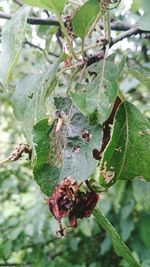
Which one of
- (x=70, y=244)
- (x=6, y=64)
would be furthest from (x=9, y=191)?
(x=6, y=64)

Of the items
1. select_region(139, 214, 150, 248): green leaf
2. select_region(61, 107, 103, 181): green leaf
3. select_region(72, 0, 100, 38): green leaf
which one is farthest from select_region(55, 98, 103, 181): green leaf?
select_region(139, 214, 150, 248): green leaf

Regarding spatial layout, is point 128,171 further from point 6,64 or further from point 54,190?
point 6,64

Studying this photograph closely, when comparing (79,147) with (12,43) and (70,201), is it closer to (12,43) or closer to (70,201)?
(70,201)

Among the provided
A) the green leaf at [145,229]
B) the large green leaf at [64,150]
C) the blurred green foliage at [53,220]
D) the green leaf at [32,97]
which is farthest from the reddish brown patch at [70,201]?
the green leaf at [145,229]

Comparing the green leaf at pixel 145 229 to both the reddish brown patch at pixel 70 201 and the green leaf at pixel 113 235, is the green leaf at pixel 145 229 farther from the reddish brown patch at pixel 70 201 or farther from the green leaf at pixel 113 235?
the reddish brown patch at pixel 70 201

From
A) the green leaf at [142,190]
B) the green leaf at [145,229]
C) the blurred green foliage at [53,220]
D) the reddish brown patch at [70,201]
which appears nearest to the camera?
the reddish brown patch at [70,201]

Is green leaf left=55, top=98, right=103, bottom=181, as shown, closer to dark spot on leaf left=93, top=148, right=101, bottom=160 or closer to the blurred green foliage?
dark spot on leaf left=93, top=148, right=101, bottom=160

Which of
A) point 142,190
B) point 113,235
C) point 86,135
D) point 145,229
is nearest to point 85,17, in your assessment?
point 86,135
